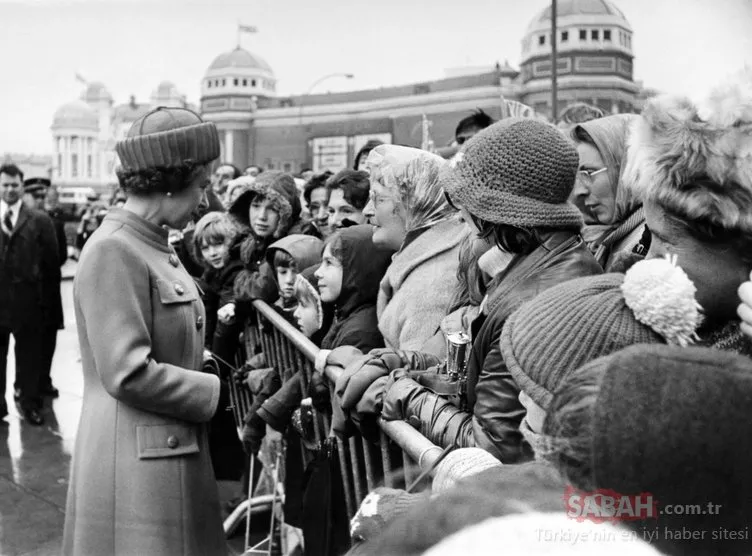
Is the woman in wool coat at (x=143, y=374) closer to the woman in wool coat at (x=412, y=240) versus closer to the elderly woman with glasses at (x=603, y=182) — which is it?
the woman in wool coat at (x=412, y=240)

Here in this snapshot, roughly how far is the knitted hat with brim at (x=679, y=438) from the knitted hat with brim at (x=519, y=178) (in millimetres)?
1243

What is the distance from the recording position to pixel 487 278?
8.55 ft

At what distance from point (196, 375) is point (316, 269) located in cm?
126

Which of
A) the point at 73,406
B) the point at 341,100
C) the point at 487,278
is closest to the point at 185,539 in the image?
the point at 487,278

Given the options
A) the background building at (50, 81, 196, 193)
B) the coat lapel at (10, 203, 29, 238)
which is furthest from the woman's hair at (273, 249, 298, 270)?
the background building at (50, 81, 196, 193)

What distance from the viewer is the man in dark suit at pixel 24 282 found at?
6.82 meters

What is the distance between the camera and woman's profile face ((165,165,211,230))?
2533 millimetres

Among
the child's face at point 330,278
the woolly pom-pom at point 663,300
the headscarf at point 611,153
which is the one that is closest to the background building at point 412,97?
the headscarf at point 611,153

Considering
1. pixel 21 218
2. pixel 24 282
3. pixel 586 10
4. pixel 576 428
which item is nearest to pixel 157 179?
pixel 576 428

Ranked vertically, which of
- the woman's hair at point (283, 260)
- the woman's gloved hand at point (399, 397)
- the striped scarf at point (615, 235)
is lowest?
the woman's gloved hand at point (399, 397)

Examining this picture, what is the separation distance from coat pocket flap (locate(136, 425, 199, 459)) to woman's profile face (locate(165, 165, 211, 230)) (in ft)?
2.19

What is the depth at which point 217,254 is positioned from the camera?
5.09 m

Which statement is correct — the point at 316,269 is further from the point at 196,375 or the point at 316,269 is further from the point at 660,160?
the point at 660,160

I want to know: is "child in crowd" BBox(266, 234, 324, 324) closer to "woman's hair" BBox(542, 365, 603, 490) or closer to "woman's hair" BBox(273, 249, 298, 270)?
"woman's hair" BBox(273, 249, 298, 270)
